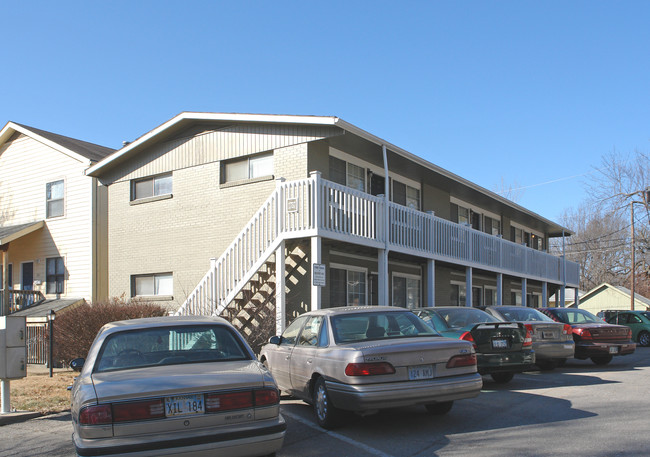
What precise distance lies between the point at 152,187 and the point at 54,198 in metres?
4.77

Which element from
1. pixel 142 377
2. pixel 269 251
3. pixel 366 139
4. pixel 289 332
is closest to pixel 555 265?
pixel 366 139

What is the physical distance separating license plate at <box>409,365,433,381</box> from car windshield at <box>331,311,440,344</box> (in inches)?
29.3

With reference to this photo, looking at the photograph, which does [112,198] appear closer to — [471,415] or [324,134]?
[324,134]

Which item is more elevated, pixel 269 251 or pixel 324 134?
pixel 324 134

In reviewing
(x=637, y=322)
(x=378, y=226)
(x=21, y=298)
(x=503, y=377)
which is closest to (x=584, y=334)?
(x=503, y=377)

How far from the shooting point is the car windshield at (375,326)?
25.8 feet

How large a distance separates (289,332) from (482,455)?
4.01m

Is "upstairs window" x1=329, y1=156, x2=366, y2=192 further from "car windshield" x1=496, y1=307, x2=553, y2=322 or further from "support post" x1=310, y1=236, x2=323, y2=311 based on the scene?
"car windshield" x1=496, y1=307, x2=553, y2=322

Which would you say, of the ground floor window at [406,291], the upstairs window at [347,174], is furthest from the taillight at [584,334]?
the upstairs window at [347,174]

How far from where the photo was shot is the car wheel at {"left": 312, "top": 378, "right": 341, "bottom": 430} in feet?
23.8

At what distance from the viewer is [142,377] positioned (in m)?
5.26

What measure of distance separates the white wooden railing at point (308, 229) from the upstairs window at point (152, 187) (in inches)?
195

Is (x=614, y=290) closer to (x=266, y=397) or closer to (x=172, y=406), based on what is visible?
(x=266, y=397)

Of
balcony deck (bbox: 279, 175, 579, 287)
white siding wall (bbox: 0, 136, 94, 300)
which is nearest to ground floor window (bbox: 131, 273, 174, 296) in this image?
white siding wall (bbox: 0, 136, 94, 300)
